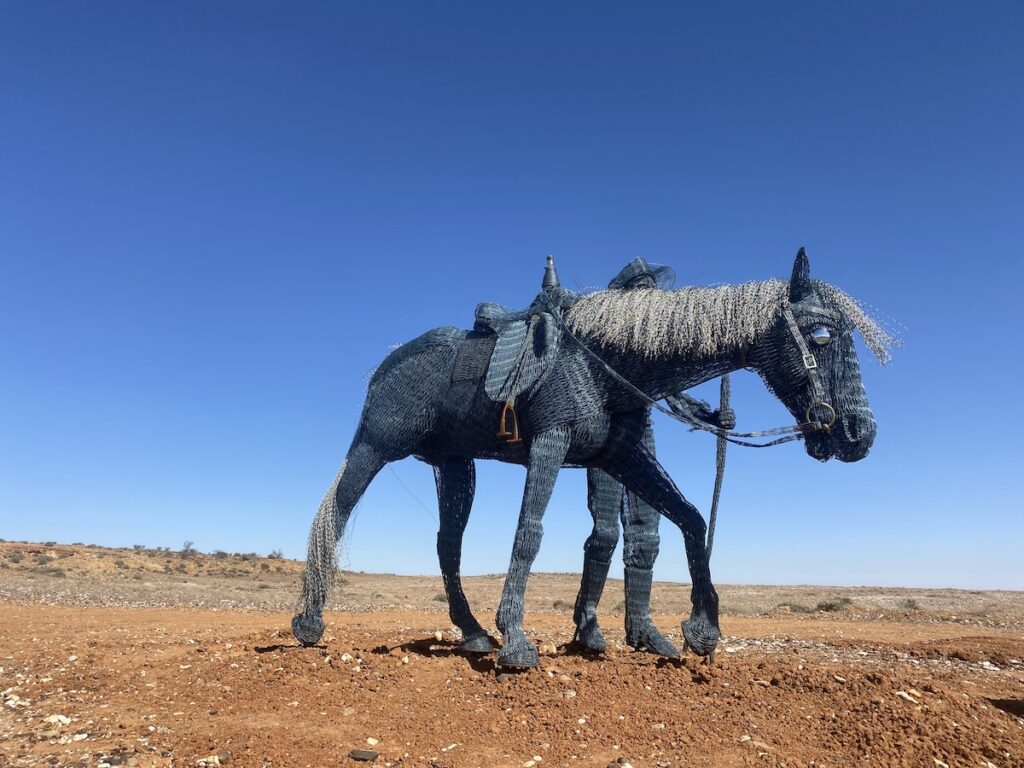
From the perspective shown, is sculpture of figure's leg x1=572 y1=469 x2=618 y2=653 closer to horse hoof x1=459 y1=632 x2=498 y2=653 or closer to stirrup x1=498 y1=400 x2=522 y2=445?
horse hoof x1=459 y1=632 x2=498 y2=653

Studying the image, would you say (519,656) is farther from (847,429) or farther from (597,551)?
(847,429)

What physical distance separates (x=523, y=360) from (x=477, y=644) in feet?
9.49

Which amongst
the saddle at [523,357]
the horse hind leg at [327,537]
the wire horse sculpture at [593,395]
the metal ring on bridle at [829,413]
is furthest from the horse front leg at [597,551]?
the horse hind leg at [327,537]

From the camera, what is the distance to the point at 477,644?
684 centimetres

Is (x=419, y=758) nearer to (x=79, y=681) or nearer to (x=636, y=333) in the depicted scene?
(x=636, y=333)

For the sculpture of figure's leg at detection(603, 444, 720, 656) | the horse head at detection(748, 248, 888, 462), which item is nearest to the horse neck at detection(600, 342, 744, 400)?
the horse head at detection(748, 248, 888, 462)

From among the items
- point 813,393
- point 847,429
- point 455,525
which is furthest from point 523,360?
point 847,429

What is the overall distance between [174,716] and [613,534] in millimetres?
3692

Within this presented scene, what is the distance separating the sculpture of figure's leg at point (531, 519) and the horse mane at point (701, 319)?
3.06 feet

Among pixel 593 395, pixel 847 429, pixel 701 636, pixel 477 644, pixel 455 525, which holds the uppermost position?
pixel 593 395

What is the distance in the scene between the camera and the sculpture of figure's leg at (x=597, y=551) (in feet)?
20.7

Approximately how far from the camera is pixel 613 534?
638 cm

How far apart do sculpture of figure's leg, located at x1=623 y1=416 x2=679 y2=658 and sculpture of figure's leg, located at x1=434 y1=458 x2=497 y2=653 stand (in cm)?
151

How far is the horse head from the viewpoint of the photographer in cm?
496
